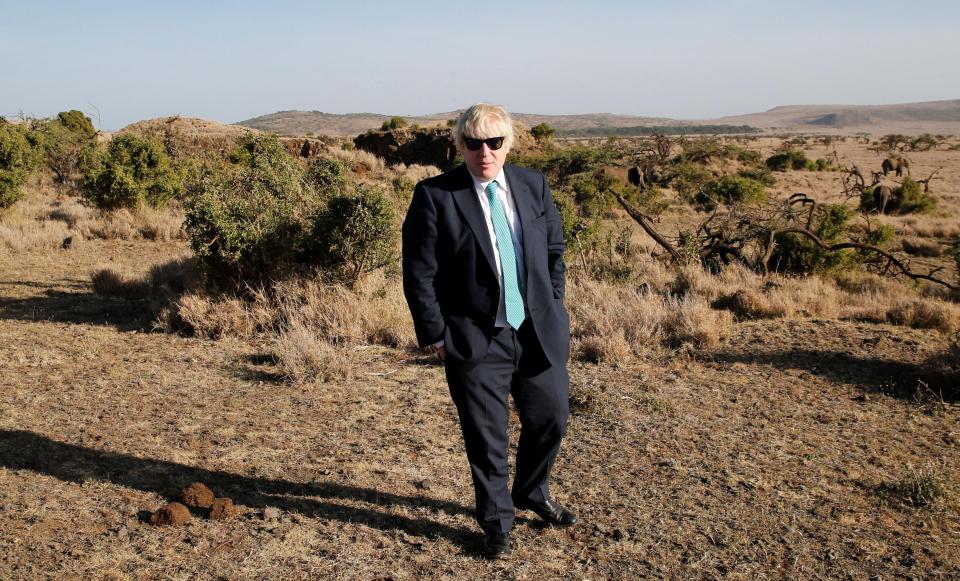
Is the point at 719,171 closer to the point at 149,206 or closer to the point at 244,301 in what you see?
the point at 149,206

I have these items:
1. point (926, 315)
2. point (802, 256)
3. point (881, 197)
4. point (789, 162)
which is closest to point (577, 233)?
point (802, 256)

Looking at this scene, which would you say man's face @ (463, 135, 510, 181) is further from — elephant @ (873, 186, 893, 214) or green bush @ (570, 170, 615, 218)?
elephant @ (873, 186, 893, 214)

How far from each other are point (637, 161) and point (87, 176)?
17964 mm

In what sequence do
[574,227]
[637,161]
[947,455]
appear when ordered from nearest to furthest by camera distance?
[947,455]
[574,227]
[637,161]

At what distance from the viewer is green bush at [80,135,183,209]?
14242 millimetres

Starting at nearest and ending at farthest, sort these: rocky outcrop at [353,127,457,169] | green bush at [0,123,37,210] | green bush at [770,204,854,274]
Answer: green bush at [770,204,854,274]
green bush at [0,123,37,210]
rocky outcrop at [353,127,457,169]

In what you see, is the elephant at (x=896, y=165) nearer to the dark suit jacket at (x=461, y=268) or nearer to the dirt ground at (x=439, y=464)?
the dirt ground at (x=439, y=464)

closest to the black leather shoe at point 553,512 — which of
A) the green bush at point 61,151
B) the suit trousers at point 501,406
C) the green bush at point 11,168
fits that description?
the suit trousers at point 501,406

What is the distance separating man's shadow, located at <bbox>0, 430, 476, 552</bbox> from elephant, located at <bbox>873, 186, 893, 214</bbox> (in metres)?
18.4

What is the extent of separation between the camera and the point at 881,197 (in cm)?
1883

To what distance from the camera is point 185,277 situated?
872 centimetres

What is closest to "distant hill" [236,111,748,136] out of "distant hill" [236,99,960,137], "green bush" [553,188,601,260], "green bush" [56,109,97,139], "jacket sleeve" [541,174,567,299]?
"distant hill" [236,99,960,137]

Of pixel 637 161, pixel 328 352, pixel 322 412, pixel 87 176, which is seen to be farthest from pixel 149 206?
pixel 637 161

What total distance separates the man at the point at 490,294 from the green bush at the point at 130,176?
1270 centimetres
